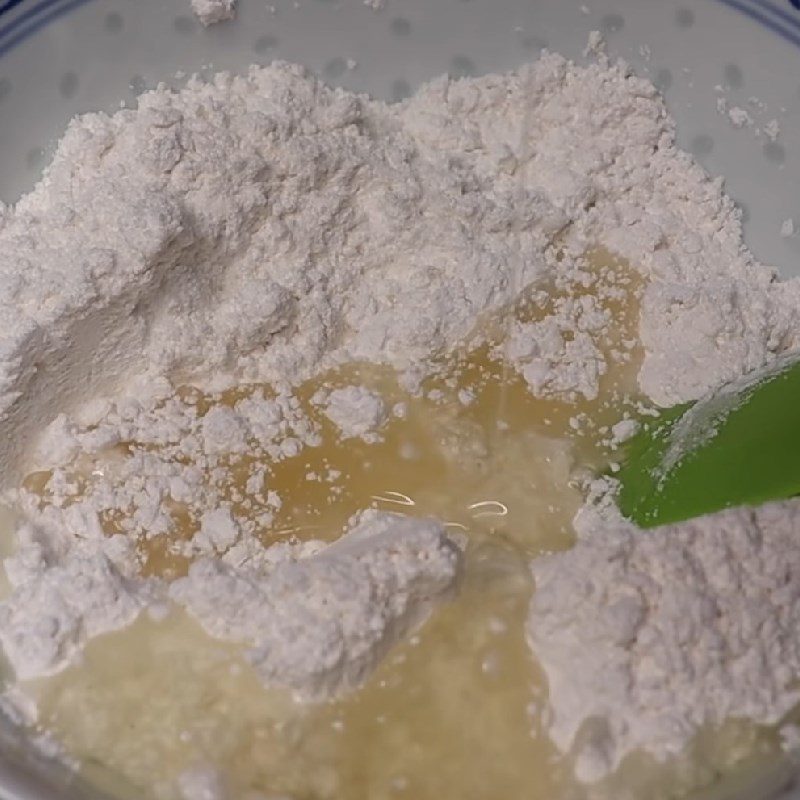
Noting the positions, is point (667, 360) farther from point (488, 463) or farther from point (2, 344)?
point (2, 344)

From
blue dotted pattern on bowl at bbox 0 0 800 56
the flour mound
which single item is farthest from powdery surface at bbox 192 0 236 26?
the flour mound

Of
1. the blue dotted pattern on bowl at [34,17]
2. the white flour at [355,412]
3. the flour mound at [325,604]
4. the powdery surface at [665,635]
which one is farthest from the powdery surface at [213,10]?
the powdery surface at [665,635]

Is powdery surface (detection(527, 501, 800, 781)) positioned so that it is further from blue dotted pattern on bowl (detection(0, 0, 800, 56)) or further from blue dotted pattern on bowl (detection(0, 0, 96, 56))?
blue dotted pattern on bowl (detection(0, 0, 96, 56))

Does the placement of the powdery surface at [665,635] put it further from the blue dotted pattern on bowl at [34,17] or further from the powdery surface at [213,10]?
the powdery surface at [213,10]

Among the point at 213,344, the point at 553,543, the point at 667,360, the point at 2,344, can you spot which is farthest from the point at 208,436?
the point at 667,360

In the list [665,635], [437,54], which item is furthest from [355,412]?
[437,54]

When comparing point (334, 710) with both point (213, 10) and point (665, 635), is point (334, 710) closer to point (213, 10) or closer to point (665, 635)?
point (665, 635)

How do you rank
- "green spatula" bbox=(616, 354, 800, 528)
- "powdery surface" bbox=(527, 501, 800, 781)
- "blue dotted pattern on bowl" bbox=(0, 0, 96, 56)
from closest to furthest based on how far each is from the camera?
"powdery surface" bbox=(527, 501, 800, 781) < "green spatula" bbox=(616, 354, 800, 528) < "blue dotted pattern on bowl" bbox=(0, 0, 96, 56)

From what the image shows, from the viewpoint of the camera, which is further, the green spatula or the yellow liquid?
the green spatula
